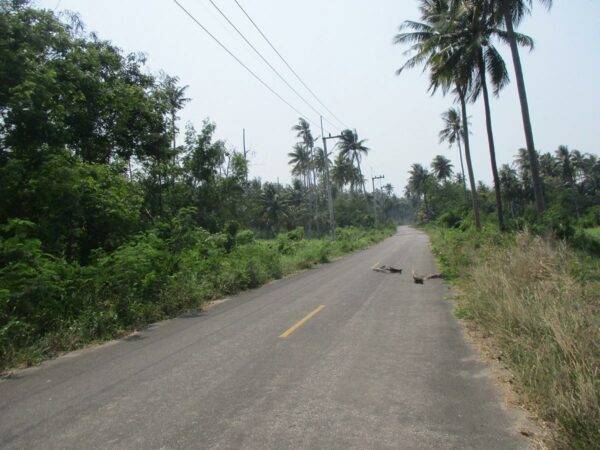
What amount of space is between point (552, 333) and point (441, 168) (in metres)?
82.5

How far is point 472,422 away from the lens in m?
3.93

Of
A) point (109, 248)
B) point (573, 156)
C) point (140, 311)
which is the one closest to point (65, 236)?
point (109, 248)

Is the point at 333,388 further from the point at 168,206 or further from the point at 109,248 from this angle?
the point at 168,206

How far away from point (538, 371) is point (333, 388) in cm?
214

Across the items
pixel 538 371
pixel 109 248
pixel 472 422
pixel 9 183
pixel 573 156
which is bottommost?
pixel 472 422

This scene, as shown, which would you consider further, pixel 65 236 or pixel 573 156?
pixel 573 156

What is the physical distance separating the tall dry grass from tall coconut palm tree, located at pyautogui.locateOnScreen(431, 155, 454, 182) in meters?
77.1

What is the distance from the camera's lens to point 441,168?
271ft

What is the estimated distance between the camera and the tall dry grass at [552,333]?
11.1 ft

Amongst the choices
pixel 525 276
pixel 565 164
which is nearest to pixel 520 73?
pixel 525 276

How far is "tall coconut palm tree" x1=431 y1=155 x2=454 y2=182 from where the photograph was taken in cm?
8222

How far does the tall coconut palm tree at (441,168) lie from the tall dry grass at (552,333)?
77.1 m

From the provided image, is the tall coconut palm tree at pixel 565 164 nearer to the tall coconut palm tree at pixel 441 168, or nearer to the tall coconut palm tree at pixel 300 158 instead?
the tall coconut palm tree at pixel 441 168

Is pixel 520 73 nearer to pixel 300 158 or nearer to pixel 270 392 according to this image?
pixel 270 392
